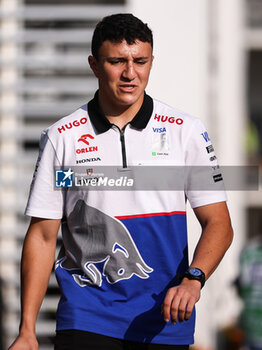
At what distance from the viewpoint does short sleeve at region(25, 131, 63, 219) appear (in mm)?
3561

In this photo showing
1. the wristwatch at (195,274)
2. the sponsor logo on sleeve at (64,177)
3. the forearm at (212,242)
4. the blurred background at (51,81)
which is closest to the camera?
the wristwatch at (195,274)

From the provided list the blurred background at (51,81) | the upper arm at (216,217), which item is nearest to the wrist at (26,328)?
the upper arm at (216,217)

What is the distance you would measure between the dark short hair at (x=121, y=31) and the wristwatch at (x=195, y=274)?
889 mm

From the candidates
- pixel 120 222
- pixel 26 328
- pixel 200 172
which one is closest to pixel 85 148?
pixel 120 222

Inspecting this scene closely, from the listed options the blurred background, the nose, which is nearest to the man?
the nose

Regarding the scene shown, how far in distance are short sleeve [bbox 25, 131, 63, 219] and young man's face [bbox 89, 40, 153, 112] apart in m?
0.34

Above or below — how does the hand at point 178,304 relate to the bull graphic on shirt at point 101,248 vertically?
below

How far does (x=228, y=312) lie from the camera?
13.4m

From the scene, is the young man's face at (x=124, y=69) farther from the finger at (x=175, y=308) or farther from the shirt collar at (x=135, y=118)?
the finger at (x=175, y=308)

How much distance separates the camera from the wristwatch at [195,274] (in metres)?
3.31

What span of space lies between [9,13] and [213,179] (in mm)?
5241

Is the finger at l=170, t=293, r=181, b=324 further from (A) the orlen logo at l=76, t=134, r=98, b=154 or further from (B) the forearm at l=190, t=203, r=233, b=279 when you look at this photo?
(A) the orlen logo at l=76, t=134, r=98, b=154

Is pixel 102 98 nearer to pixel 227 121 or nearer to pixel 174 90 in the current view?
pixel 174 90

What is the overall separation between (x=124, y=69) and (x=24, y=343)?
43.6 inches
